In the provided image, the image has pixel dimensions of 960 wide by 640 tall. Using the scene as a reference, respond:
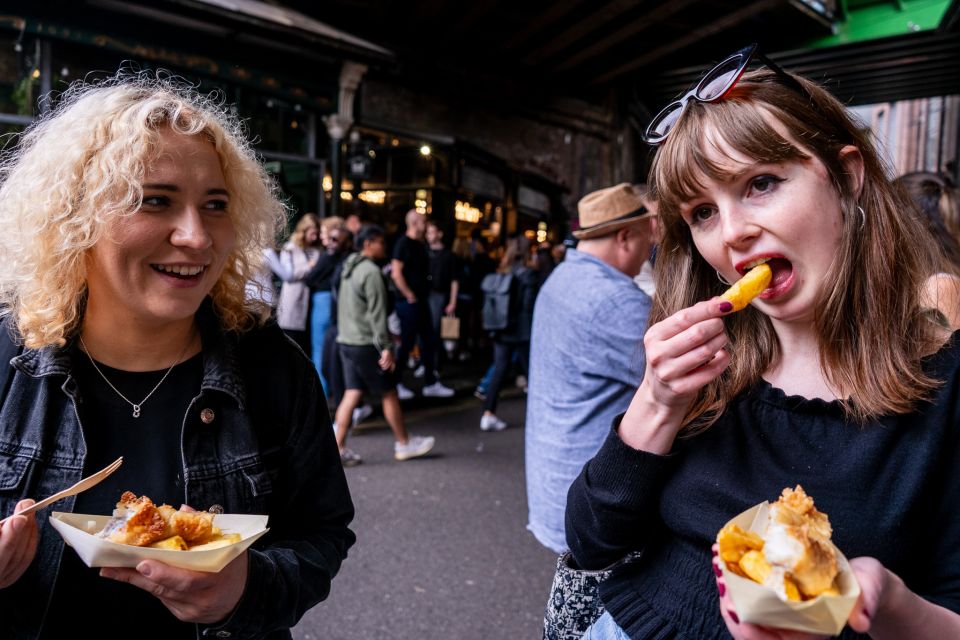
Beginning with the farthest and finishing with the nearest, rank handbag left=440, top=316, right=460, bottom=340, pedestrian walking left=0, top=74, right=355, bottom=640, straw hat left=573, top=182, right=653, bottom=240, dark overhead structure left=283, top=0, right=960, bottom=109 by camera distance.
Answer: dark overhead structure left=283, top=0, right=960, bottom=109 → handbag left=440, top=316, right=460, bottom=340 → straw hat left=573, top=182, right=653, bottom=240 → pedestrian walking left=0, top=74, right=355, bottom=640

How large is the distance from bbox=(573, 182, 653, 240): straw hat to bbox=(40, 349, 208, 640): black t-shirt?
6.73 ft

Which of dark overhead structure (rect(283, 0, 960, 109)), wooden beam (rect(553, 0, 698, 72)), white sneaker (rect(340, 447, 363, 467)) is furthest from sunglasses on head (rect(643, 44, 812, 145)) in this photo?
wooden beam (rect(553, 0, 698, 72))

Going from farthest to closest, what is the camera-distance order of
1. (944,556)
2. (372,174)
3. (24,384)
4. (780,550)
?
(372,174), (24,384), (944,556), (780,550)

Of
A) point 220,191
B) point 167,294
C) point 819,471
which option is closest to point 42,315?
point 167,294

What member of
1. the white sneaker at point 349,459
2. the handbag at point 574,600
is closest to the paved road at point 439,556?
the white sneaker at point 349,459

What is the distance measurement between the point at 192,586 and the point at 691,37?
12.5 m

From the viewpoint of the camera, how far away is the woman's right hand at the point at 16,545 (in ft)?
3.82

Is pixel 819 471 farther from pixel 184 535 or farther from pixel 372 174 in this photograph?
pixel 372 174

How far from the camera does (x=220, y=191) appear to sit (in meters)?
1.59

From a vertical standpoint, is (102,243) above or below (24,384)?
above

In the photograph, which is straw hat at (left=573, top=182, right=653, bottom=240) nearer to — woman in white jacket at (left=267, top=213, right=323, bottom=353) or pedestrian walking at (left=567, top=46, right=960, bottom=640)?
pedestrian walking at (left=567, top=46, right=960, bottom=640)

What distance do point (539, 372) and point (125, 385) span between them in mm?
1755

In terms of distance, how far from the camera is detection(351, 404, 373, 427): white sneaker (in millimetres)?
6859

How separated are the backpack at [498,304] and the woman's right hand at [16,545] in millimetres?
6372
